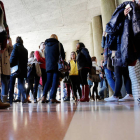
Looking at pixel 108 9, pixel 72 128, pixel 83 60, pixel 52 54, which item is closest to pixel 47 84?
pixel 52 54

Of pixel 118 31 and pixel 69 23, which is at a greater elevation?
pixel 69 23

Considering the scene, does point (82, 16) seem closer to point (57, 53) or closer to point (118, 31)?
point (57, 53)

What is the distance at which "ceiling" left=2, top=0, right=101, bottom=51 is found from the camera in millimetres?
7641

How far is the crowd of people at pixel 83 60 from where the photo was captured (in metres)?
1.83

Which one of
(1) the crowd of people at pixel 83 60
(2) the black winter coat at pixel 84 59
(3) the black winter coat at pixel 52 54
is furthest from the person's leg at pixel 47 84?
(2) the black winter coat at pixel 84 59

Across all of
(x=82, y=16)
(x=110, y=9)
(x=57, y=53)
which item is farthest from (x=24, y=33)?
(x=57, y=53)

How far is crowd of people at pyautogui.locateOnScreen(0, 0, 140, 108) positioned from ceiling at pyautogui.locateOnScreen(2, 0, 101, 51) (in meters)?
4.31

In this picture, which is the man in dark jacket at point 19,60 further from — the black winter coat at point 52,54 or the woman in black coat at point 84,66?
the woman in black coat at point 84,66

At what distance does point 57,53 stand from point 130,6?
181 centimetres

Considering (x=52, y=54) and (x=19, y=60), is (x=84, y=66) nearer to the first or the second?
(x=52, y=54)

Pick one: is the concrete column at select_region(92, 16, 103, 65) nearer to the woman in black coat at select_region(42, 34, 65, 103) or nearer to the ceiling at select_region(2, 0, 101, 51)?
the ceiling at select_region(2, 0, 101, 51)

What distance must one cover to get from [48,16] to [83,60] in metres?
6.00

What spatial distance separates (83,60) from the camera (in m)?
3.62

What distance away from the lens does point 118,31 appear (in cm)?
201
